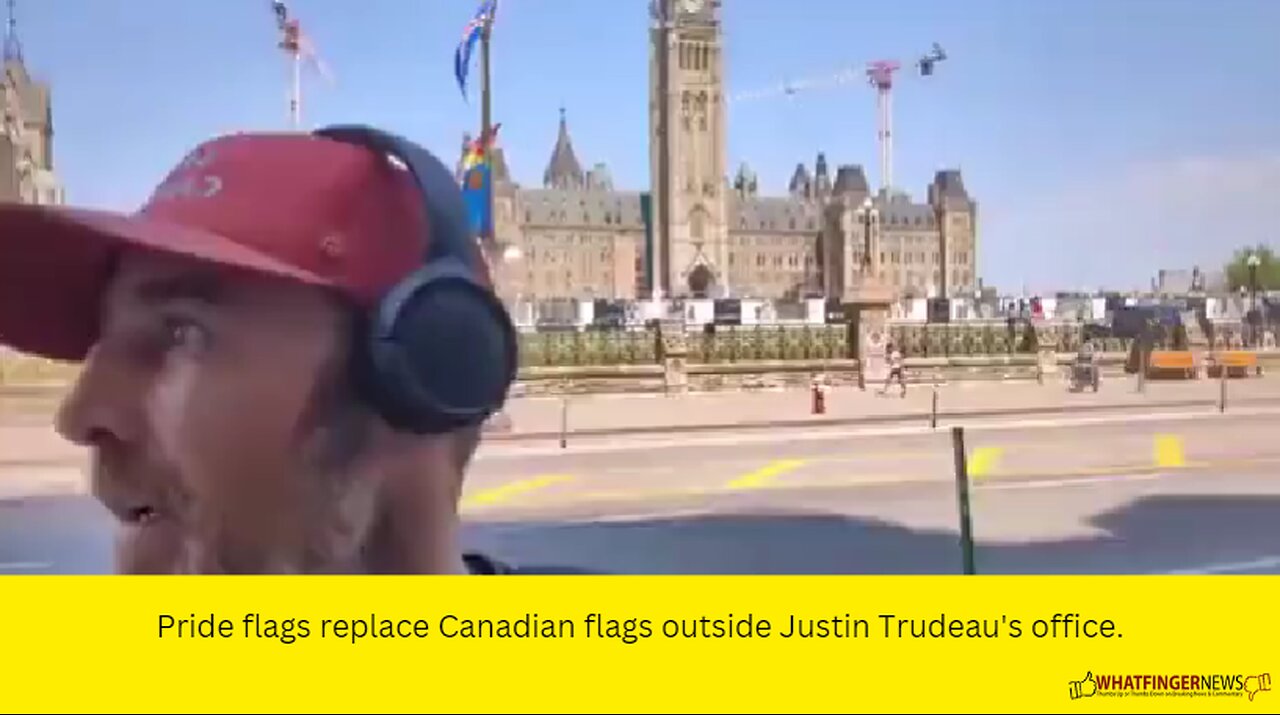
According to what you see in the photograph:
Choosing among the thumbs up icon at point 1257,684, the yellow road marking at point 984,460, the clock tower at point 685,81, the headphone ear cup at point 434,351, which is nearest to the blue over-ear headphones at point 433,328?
the headphone ear cup at point 434,351

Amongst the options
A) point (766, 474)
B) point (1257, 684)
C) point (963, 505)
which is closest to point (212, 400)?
point (963, 505)

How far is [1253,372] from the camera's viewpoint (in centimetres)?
338

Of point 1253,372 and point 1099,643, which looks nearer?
point 1099,643

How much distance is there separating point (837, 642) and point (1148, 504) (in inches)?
48.5

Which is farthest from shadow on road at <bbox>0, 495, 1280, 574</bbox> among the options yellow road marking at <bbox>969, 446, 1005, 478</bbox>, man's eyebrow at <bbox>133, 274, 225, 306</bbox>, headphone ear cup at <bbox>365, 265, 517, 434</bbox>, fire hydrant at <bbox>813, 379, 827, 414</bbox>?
fire hydrant at <bbox>813, 379, 827, 414</bbox>

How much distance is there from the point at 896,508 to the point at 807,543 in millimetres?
303

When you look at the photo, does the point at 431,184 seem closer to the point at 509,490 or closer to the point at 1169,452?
the point at 509,490

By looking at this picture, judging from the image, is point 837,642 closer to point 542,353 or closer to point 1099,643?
point 1099,643

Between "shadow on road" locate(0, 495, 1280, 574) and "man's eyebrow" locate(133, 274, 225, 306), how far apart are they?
3.12 feet

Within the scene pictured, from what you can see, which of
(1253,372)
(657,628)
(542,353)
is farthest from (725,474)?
(1253,372)

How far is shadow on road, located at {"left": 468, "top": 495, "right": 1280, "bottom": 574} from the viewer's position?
257cm

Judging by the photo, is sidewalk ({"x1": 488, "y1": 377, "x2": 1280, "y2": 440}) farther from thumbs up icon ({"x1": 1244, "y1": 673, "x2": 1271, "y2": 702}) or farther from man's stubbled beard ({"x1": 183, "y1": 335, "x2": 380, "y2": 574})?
thumbs up icon ({"x1": 1244, "y1": 673, "x2": 1271, "y2": 702})

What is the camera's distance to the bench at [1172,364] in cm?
343
